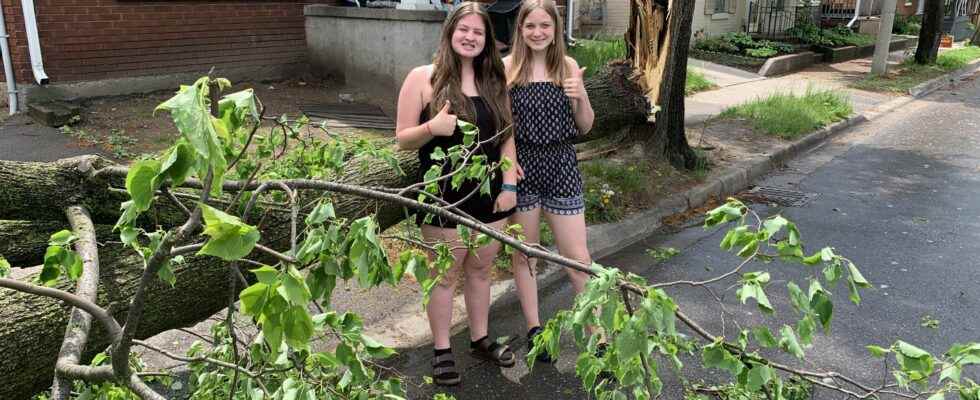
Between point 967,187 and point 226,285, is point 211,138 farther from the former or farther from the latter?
point 967,187

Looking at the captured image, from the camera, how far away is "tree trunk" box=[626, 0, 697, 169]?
7.57 m

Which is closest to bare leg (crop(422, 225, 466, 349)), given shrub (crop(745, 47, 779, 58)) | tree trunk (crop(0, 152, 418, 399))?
tree trunk (crop(0, 152, 418, 399))

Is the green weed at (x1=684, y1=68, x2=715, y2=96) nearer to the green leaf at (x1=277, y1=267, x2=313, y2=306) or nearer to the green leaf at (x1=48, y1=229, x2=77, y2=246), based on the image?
the green leaf at (x1=48, y1=229, x2=77, y2=246)

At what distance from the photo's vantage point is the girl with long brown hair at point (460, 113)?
3.38 m

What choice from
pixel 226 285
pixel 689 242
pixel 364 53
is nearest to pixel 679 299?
pixel 689 242

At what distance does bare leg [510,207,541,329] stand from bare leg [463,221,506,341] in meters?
0.16

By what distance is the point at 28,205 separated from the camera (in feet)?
8.80

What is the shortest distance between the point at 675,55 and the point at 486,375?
190 inches

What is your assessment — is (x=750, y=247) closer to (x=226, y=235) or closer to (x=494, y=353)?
(x=226, y=235)

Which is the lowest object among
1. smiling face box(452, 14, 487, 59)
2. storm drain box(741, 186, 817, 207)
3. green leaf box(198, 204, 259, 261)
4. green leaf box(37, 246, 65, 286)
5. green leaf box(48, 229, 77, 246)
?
storm drain box(741, 186, 817, 207)

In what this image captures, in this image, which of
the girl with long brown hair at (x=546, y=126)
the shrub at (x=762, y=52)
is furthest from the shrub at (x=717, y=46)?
the girl with long brown hair at (x=546, y=126)

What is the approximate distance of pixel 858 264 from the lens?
561 cm

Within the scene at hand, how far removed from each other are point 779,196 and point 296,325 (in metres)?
7.12

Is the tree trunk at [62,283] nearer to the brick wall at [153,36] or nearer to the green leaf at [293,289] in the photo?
the green leaf at [293,289]
